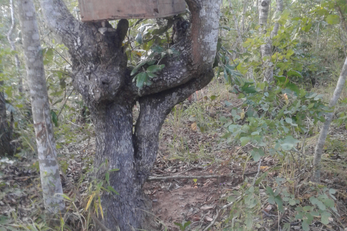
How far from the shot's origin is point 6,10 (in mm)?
7070

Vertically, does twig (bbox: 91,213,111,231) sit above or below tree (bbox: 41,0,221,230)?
below

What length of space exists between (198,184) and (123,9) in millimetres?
1908

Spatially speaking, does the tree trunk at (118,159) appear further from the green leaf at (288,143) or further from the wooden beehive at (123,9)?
the green leaf at (288,143)

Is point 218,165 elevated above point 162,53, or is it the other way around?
point 162,53

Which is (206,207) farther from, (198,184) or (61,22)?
(61,22)

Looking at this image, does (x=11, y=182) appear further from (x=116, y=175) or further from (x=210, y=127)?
(x=210, y=127)

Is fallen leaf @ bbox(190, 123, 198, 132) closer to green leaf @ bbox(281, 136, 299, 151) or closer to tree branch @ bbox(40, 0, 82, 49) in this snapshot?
tree branch @ bbox(40, 0, 82, 49)

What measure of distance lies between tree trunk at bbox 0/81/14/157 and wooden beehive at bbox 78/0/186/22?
76.5 inches

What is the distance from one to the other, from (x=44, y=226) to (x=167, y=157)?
177cm

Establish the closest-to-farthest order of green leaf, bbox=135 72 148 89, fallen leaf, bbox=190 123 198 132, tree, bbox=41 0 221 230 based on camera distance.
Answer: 1. green leaf, bbox=135 72 148 89
2. tree, bbox=41 0 221 230
3. fallen leaf, bbox=190 123 198 132

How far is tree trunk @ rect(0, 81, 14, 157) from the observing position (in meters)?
3.15

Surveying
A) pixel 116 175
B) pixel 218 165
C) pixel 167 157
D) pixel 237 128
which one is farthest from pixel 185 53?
pixel 167 157

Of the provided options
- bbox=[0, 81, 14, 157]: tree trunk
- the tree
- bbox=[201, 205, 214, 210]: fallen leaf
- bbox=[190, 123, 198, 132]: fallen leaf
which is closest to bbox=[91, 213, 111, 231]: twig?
the tree

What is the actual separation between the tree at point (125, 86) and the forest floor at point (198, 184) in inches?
12.3
